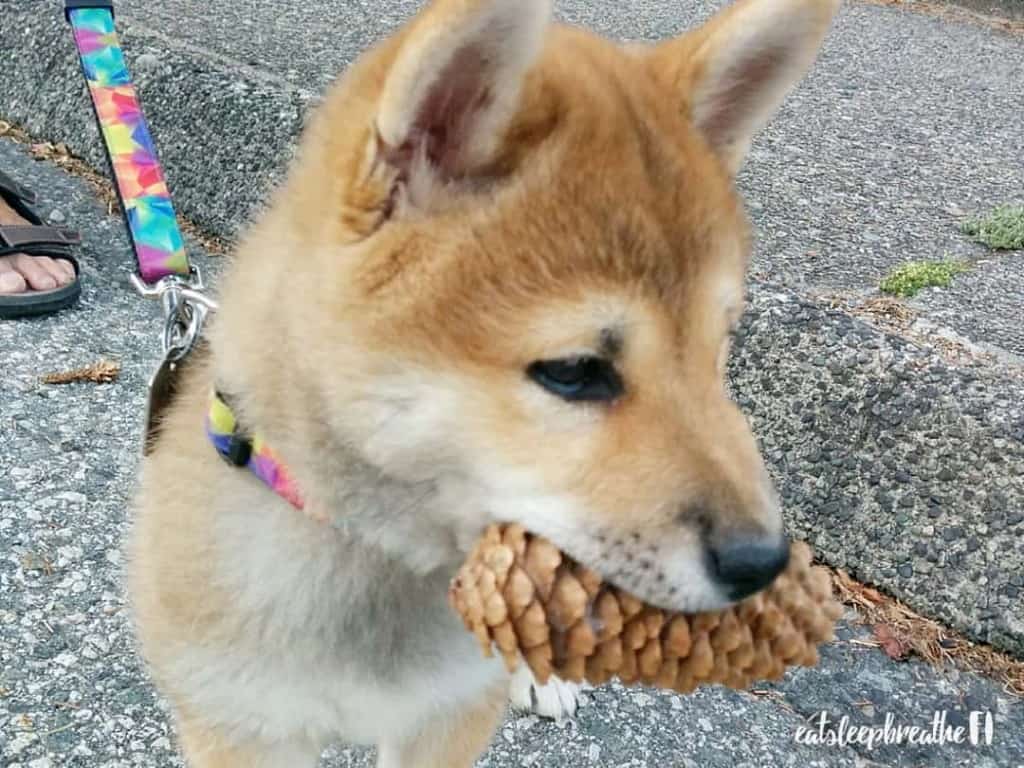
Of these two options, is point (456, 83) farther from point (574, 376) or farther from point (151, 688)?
point (151, 688)

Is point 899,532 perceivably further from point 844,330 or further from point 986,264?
point 986,264

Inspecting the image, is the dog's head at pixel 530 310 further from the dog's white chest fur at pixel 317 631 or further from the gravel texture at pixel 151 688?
the gravel texture at pixel 151 688

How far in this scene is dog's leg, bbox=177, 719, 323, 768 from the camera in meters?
1.77

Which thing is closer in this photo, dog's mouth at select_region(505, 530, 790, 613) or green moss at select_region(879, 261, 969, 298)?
dog's mouth at select_region(505, 530, 790, 613)

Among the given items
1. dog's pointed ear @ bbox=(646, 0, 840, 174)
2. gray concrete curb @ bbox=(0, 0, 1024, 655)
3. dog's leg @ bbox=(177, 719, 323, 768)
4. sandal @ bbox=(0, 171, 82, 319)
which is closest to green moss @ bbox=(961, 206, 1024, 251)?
gray concrete curb @ bbox=(0, 0, 1024, 655)

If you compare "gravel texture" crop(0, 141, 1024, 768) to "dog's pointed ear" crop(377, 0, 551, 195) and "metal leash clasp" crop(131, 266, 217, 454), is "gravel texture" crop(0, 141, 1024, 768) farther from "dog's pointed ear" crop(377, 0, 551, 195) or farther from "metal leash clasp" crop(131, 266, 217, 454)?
"dog's pointed ear" crop(377, 0, 551, 195)

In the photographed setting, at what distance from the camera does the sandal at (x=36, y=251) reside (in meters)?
3.20

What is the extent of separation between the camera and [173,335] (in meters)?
2.01

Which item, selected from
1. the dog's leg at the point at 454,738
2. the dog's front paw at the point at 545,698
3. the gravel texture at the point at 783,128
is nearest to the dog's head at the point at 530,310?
the dog's leg at the point at 454,738

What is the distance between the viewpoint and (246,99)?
145 inches

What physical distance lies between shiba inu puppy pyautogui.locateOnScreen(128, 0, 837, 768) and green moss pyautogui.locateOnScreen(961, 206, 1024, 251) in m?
1.97

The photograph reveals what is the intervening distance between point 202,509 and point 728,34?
1060 millimetres

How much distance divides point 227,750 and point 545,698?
69 centimetres

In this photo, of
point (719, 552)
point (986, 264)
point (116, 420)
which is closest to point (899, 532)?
point (986, 264)
